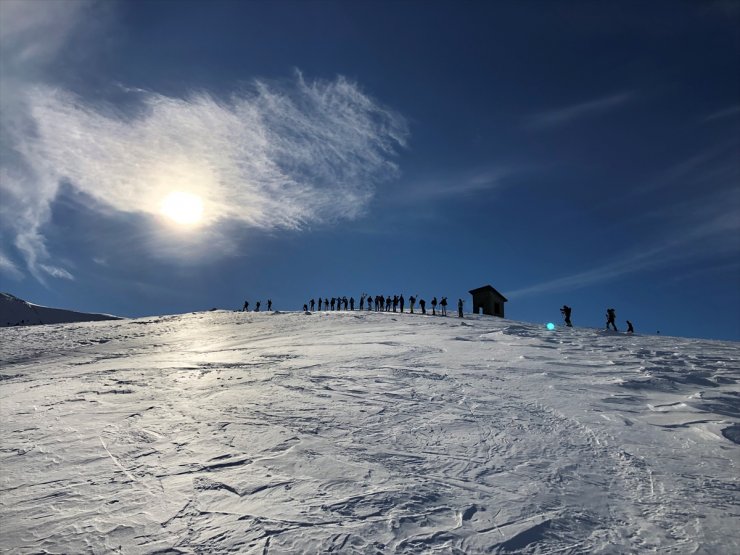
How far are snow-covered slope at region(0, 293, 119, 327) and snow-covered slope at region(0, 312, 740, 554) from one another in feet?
242

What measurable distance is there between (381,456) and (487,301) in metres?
33.8

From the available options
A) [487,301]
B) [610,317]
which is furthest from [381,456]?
[487,301]

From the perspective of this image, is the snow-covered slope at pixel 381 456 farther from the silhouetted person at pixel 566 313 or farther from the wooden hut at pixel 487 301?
the wooden hut at pixel 487 301

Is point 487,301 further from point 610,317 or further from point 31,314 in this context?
point 31,314

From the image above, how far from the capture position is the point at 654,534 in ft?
21.7

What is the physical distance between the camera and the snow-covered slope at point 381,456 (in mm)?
6672

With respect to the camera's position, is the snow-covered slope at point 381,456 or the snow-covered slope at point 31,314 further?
the snow-covered slope at point 31,314

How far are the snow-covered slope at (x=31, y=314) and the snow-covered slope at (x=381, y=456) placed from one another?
73.7m

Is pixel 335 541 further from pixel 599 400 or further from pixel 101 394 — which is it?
pixel 101 394

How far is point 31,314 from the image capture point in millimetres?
80125

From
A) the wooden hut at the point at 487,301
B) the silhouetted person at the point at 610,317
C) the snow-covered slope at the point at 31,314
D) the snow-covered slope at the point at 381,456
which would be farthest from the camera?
the snow-covered slope at the point at 31,314

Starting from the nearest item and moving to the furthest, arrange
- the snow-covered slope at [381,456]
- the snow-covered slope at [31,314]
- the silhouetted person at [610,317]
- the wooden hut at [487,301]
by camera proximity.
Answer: the snow-covered slope at [381,456] → the silhouetted person at [610,317] → the wooden hut at [487,301] → the snow-covered slope at [31,314]

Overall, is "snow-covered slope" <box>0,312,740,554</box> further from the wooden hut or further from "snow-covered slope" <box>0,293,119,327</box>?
"snow-covered slope" <box>0,293,119,327</box>

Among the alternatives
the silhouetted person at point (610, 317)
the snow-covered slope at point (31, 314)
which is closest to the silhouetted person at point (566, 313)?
the silhouetted person at point (610, 317)
